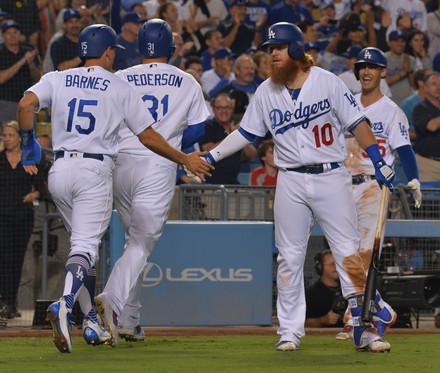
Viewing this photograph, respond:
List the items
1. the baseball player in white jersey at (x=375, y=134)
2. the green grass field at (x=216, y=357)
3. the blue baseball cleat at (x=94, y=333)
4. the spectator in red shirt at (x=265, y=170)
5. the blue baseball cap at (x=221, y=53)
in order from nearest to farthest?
the green grass field at (x=216, y=357) < the blue baseball cleat at (x=94, y=333) < the baseball player in white jersey at (x=375, y=134) < the spectator in red shirt at (x=265, y=170) < the blue baseball cap at (x=221, y=53)

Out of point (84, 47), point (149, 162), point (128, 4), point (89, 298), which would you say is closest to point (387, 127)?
point (149, 162)

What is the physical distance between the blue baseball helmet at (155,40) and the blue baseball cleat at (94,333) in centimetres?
230

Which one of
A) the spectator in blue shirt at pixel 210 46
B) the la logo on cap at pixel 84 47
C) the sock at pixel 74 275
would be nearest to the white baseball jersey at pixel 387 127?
the la logo on cap at pixel 84 47

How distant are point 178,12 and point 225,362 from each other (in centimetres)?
1120

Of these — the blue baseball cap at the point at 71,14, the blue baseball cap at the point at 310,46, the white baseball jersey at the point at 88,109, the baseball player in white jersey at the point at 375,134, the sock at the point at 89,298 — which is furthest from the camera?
the blue baseball cap at the point at 310,46

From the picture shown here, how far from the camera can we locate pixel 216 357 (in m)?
8.27

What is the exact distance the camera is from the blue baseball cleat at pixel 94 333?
891cm

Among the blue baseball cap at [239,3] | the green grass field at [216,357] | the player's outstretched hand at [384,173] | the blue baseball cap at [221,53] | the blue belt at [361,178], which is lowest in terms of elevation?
the green grass field at [216,357]

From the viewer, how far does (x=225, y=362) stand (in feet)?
25.7

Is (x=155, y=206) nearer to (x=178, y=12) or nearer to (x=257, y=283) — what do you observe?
(x=257, y=283)

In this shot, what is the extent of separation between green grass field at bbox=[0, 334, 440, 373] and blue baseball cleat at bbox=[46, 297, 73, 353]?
0.12 meters

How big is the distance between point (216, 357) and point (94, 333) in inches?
44.8

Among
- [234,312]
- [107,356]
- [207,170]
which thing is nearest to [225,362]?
[107,356]

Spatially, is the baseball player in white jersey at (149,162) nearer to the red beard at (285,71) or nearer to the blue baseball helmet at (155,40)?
the blue baseball helmet at (155,40)
